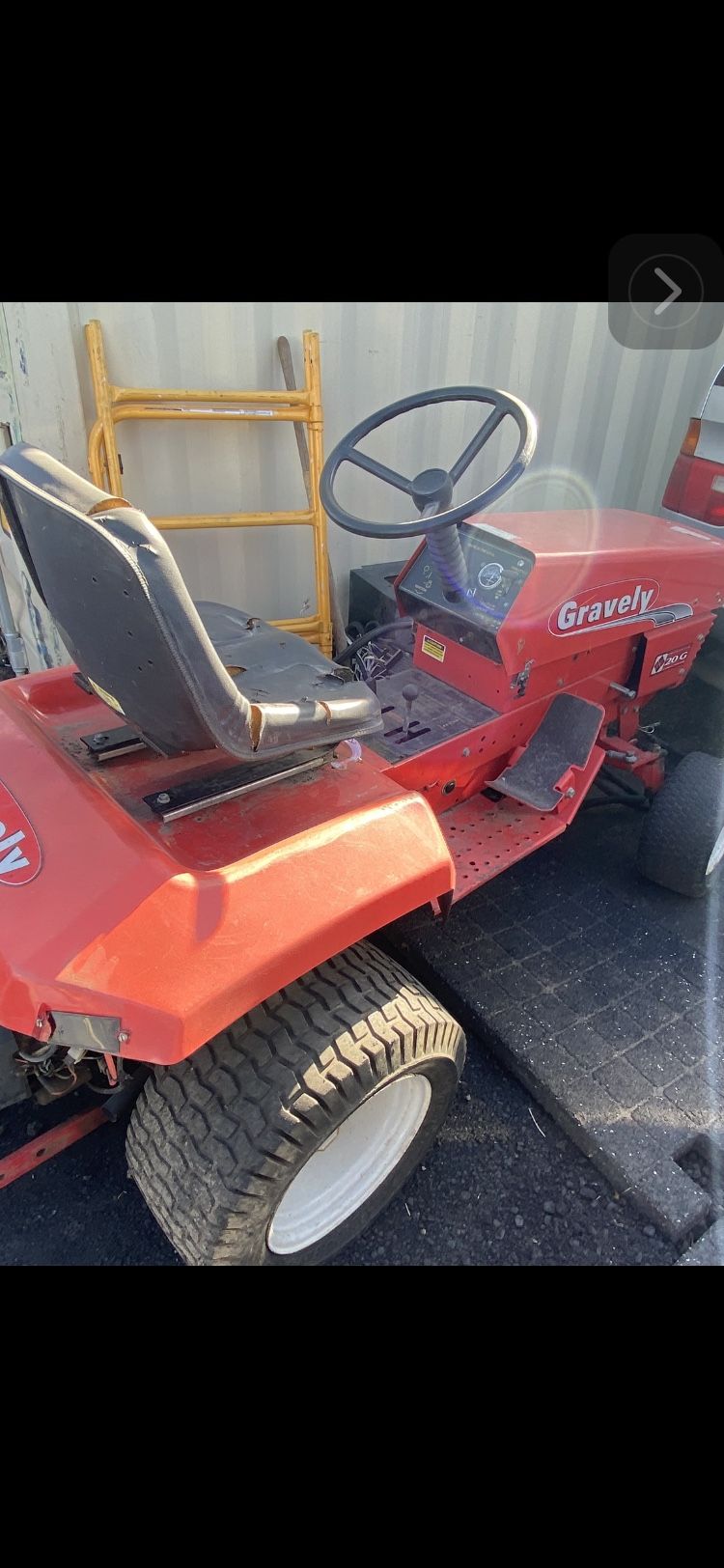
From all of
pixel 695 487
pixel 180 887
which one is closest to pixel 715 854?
pixel 695 487

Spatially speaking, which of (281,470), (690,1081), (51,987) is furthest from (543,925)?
(281,470)

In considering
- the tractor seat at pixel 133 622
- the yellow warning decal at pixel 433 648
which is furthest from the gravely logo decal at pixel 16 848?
the yellow warning decal at pixel 433 648

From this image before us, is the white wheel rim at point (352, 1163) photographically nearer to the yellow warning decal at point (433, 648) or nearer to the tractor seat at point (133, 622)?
the tractor seat at point (133, 622)

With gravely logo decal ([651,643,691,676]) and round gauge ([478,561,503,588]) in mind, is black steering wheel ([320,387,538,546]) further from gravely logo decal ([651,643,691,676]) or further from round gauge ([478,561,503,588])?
gravely logo decal ([651,643,691,676])

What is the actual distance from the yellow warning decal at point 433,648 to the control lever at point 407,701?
18 cm

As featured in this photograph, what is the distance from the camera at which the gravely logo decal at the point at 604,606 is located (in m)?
2.37

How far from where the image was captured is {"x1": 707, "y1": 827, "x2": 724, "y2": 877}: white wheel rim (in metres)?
2.60

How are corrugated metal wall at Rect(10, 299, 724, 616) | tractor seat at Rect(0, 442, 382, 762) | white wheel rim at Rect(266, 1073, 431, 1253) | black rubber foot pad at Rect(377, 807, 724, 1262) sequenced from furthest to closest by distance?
corrugated metal wall at Rect(10, 299, 724, 616)
black rubber foot pad at Rect(377, 807, 724, 1262)
white wheel rim at Rect(266, 1073, 431, 1253)
tractor seat at Rect(0, 442, 382, 762)

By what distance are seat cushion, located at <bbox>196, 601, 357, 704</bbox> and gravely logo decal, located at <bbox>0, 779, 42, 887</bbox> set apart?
20.5 inches

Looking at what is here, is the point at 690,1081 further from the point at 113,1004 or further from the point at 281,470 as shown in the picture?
the point at 281,470

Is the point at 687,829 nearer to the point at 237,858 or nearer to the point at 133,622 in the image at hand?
the point at 237,858

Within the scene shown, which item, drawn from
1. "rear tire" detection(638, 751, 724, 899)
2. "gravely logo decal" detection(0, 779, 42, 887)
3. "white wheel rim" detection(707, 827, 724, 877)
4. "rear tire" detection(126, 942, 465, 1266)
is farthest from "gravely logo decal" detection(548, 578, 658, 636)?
"gravely logo decal" detection(0, 779, 42, 887)

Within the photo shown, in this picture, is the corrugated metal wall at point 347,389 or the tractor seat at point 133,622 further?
the corrugated metal wall at point 347,389

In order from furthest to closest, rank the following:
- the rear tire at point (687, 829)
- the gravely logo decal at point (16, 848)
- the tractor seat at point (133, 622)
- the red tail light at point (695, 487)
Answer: the red tail light at point (695, 487) → the rear tire at point (687, 829) → the gravely logo decal at point (16, 848) → the tractor seat at point (133, 622)
